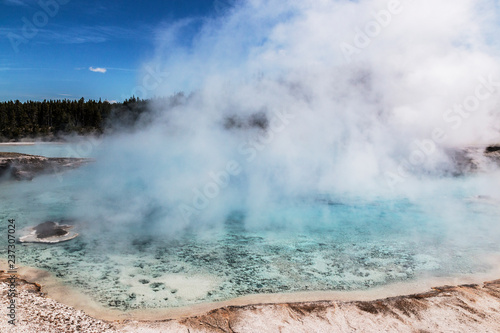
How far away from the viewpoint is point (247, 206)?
899cm

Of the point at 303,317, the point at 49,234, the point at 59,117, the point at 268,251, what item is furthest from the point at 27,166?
the point at 59,117

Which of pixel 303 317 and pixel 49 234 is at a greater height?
pixel 49 234

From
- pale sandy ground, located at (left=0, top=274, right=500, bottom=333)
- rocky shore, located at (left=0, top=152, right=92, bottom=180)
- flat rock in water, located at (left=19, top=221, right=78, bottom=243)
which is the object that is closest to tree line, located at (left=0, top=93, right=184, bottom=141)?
rocky shore, located at (left=0, top=152, right=92, bottom=180)

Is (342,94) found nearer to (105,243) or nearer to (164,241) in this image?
(164,241)

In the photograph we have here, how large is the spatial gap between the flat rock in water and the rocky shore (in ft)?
21.7

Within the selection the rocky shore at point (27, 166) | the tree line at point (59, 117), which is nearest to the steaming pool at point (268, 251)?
the rocky shore at point (27, 166)

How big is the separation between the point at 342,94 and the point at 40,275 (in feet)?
37.9

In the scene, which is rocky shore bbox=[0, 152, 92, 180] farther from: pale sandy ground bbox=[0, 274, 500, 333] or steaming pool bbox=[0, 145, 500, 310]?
pale sandy ground bbox=[0, 274, 500, 333]

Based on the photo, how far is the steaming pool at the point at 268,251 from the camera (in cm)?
477

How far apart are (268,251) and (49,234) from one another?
175 inches

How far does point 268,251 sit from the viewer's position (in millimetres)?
6043

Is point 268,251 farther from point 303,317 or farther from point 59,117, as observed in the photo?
point 59,117

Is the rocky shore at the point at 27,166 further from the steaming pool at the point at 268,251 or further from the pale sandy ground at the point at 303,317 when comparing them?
the pale sandy ground at the point at 303,317

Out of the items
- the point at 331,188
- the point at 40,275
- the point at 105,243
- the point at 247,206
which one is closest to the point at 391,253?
the point at 247,206
